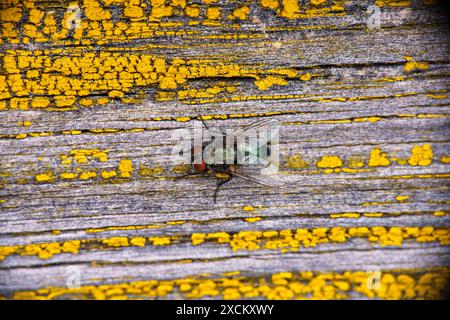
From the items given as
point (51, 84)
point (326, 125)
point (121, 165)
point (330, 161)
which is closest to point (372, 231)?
point (330, 161)

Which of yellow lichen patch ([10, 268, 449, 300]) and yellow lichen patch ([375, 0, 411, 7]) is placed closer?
yellow lichen patch ([375, 0, 411, 7])

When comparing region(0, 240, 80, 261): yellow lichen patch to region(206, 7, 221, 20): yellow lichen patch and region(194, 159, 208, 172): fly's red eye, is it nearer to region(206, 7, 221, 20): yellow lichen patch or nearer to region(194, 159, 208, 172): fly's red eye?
region(194, 159, 208, 172): fly's red eye

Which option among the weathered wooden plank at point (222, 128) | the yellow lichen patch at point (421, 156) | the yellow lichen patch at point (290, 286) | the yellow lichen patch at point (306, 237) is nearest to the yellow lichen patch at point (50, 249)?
the weathered wooden plank at point (222, 128)

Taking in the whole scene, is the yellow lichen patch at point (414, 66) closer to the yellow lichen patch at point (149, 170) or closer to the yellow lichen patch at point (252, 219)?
the yellow lichen patch at point (252, 219)

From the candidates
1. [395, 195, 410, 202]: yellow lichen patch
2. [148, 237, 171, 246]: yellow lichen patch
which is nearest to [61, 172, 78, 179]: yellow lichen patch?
[148, 237, 171, 246]: yellow lichen patch

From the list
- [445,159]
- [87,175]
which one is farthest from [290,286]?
[87,175]

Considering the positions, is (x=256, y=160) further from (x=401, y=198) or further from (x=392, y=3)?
(x=392, y=3)
